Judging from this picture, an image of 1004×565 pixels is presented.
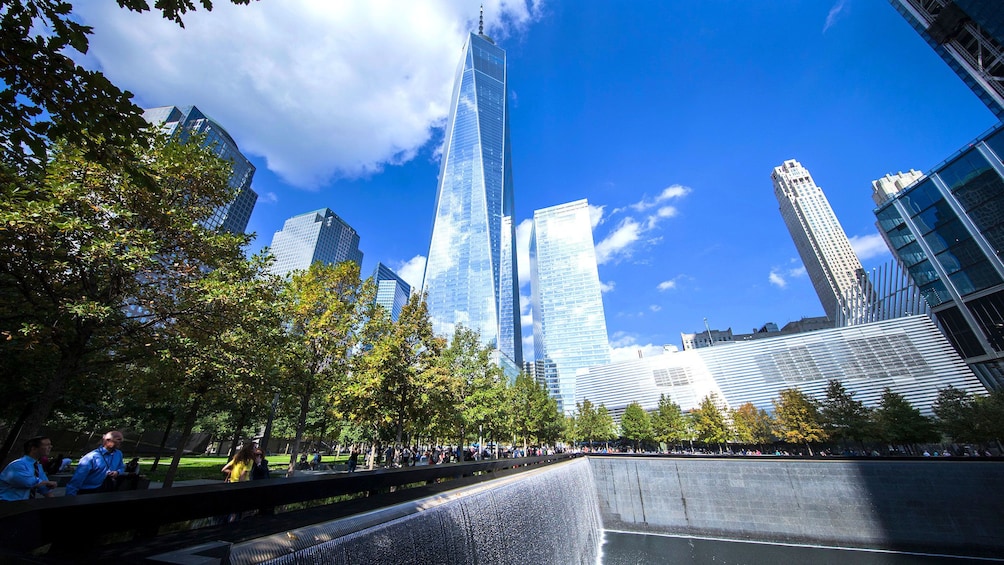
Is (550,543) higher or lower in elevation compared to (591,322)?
lower

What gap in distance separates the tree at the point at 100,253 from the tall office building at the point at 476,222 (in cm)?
9295

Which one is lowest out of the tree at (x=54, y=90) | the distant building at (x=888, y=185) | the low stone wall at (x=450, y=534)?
the low stone wall at (x=450, y=534)

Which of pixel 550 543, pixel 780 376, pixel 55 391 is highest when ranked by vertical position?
pixel 780 376

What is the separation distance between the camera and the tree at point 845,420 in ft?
130

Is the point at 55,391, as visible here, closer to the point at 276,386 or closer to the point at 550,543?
the point at 276,386

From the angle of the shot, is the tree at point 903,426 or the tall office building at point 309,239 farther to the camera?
the tall office building at point 309,239

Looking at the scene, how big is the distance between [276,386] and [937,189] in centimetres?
8385

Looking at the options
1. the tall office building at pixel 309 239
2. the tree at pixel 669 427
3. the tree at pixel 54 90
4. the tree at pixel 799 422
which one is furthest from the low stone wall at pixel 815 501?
the tall office building at pixel 309 239

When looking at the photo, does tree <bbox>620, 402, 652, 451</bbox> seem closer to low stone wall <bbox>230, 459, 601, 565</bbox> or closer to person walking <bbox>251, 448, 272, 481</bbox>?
low stone wall <bbox>230, 459, 601, 565</bbox>

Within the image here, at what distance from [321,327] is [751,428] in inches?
2348

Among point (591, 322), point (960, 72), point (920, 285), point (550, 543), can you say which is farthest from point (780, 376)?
point (550, 543)

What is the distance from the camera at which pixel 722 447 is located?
5403 centimetres

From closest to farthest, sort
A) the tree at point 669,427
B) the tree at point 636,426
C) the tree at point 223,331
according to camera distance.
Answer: the tree at point 223,331 → the tree at point 669,427 → the tree at point 636,426

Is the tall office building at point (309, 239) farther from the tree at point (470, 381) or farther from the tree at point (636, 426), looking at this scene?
the tree at point (470, 381)
